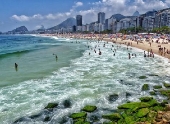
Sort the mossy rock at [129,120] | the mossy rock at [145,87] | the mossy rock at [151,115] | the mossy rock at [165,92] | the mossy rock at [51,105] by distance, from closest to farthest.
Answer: the mossy rock at [129,120]
the mossy rock at [151,115]
the mossy rock at [51,105]
the mossy rock at [165,92]
the mossy rock at [145,87]

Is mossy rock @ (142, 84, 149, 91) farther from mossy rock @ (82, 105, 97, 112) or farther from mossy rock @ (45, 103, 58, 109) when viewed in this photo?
mossy rock @ (45, 103, 58, 109)

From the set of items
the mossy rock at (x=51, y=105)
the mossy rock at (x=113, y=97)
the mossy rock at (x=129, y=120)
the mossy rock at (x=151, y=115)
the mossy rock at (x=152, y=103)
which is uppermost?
the mossy rock at (x=152, y=103)

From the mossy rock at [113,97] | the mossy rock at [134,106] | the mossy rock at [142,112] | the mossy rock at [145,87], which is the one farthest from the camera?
the mossy rock at [145,87]

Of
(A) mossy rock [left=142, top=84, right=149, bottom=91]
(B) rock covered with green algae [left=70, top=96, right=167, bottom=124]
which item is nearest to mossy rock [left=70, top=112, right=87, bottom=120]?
(B) rock covered with green algae [left=70, top=96, right=167, bottom=124]

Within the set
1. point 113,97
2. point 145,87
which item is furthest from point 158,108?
point 145,87

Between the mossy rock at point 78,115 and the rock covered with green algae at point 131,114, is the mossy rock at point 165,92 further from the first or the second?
the mossy rock at point 78,115

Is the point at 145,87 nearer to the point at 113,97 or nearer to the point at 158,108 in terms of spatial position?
the point at 113,97

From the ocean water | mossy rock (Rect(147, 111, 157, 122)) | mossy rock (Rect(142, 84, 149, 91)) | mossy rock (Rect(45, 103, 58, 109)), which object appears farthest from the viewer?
mossy rock (Rect(142, 84, 149, 91))

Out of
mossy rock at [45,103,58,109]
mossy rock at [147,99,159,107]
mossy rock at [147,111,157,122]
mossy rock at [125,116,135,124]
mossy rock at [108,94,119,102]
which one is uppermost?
mossy rock at [147,99,159,107]

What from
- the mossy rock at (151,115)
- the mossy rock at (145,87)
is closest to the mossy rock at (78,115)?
the mossy rock at (151,115)

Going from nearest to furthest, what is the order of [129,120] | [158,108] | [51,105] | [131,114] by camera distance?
[129,120], [131,114], [158,108], [51,105]

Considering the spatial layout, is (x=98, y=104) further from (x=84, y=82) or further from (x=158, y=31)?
(x=158, y=31)
